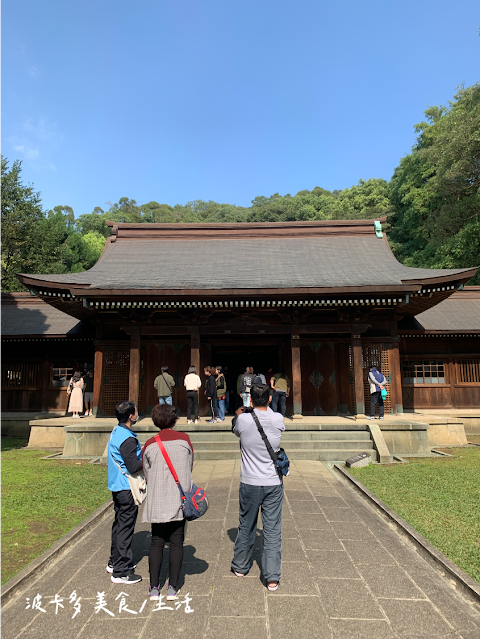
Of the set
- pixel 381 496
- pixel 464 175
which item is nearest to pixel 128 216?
pixel 464 175

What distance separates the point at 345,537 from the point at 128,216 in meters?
83.3

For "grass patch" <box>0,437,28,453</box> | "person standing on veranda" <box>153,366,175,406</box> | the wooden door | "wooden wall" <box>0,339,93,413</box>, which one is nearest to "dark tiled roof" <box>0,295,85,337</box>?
"wooden wall" <box>0,339,93,413</box>

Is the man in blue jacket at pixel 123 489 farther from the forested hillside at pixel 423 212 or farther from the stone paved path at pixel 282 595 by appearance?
the forested hillside at pixel 423 212

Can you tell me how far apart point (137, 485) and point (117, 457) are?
0.31m

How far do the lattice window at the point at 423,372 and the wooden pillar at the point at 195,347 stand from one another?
8.00 metres

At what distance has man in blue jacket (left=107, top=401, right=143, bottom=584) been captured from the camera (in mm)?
3533

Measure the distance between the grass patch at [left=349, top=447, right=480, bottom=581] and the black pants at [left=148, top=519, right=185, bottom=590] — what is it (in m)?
2.71

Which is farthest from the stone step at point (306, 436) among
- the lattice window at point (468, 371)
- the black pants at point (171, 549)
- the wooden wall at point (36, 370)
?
the lattice window at point (468, 371)

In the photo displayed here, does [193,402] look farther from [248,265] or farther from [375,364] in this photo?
[375,364]

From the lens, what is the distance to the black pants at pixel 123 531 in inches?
142

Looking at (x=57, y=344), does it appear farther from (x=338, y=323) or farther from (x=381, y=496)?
(x=381, y=496)

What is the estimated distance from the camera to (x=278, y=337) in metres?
14.1

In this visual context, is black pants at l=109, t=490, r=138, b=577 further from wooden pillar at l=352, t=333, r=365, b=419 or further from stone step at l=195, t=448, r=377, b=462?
wooden pillar at l=352, t=333, r=365, b=419

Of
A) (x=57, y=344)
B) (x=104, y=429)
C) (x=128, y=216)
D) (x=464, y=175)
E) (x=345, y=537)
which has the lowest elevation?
(x=345, y=537)
